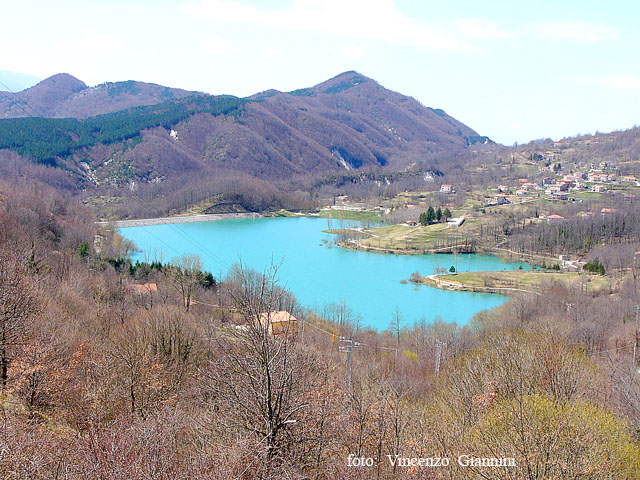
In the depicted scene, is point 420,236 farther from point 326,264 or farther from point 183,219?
point 183,219

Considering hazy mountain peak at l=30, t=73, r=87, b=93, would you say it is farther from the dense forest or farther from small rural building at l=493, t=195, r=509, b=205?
small rural building at l=493, t=195, r=509, b=205

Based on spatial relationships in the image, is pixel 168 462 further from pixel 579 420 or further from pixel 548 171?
pixel 548 171

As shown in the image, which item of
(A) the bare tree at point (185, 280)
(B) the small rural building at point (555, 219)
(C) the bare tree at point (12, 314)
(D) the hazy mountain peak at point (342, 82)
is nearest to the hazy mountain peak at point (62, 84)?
(D) the hazy mountain peak at point (342, 82)

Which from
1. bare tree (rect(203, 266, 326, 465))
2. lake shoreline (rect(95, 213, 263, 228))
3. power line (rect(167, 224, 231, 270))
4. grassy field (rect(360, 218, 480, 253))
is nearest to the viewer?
bare tree (rect(203, 266, 326, 465))

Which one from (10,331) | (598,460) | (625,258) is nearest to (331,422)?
(598,460)

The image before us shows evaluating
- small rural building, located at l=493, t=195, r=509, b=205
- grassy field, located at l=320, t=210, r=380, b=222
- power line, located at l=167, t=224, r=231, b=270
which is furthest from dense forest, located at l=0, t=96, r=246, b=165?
small rural building, located at l=493, t=195, r=509, b=205

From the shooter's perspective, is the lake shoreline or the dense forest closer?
the lake shoreline

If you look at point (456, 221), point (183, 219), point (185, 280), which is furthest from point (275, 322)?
point (183, 219)
